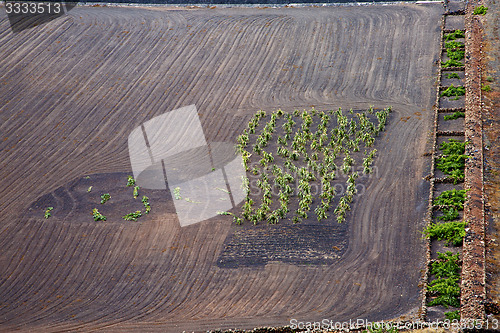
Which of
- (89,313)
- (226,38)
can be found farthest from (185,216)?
(226,38)

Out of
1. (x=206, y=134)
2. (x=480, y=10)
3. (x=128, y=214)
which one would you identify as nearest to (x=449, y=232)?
(x=128, y=214)

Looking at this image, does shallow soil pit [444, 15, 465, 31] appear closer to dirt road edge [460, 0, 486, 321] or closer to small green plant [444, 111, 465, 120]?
dirt road edge [460, 0, 486, 321]

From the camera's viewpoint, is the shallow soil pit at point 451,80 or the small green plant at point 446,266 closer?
the small green plant at point 446,266

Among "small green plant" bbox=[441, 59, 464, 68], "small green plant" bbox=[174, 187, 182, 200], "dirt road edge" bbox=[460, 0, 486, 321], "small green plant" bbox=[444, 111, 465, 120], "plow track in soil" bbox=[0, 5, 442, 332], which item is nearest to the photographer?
"dirt road edge" bbox=[460, 0, 486, 321]

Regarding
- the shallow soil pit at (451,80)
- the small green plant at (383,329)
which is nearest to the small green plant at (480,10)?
the shallow soil pit at (451,80)

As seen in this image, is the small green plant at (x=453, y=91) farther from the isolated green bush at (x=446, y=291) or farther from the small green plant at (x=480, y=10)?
the isolated green bush at (x=446, y=291)

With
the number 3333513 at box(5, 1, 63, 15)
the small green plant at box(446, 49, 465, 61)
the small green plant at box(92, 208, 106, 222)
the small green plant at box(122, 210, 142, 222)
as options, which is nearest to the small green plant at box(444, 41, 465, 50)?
the small green plant at box(446, 49, 465, 61)

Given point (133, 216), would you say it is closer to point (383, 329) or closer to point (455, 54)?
point (383, 329)
